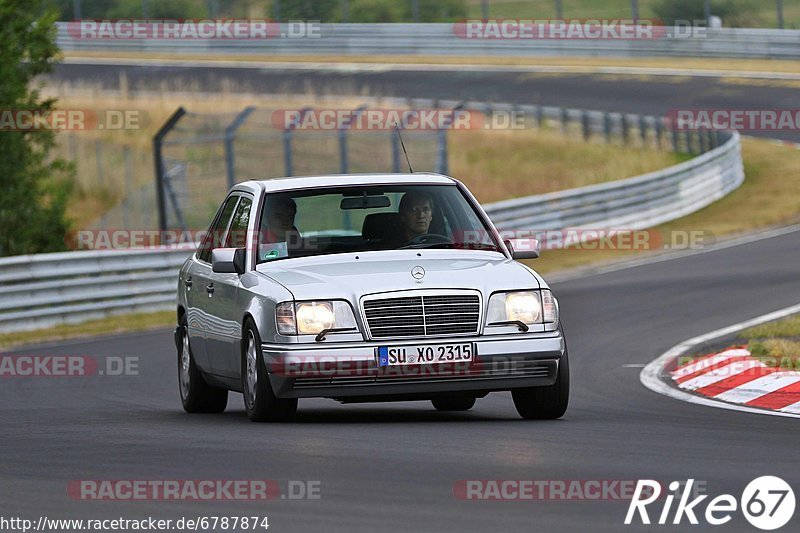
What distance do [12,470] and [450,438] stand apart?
2.36m

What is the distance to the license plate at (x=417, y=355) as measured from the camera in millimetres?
9711

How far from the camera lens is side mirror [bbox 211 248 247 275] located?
10.8m

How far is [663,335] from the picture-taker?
1664cm

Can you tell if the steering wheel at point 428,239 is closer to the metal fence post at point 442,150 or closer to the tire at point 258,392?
the tire at point 258,392

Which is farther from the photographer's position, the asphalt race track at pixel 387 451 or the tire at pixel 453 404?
the tire at pixel 453 404

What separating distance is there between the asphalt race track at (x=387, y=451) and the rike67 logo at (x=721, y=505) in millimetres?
73

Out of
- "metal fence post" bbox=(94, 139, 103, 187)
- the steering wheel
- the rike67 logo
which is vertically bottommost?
"metal fence post" bbox=(94, 139, 103, 187)

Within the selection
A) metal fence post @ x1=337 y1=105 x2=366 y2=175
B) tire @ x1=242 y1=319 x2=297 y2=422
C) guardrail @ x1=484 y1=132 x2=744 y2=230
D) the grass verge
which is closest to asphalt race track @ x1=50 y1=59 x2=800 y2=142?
guardrail @ x1=484 y1=132 x2=744 y2=230

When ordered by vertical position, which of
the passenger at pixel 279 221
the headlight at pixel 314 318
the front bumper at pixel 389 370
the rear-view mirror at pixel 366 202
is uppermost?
the rear-view mirror at pixel 366 202

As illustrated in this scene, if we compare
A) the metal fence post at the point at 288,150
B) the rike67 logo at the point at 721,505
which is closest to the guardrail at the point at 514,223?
the metal fence post at the point at 288,150

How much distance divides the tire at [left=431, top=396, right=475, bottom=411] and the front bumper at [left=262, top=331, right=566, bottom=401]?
70.6 inches

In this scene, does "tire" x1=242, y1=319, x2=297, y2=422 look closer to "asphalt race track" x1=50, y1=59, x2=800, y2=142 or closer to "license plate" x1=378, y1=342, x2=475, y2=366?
"license plate" x1=378, y1=342, x2=475, y2=366

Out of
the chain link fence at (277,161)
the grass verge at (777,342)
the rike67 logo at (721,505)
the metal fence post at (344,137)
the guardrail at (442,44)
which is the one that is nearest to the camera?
the rike67 logo at (721,505)

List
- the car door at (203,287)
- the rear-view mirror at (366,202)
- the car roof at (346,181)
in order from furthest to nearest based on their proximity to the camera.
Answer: the car door at (203,287) < the car roof at (346,181) < the rear-view mirror at (366,202)
